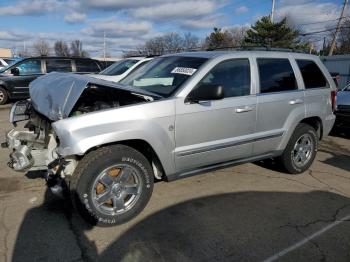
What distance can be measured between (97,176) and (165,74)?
1.71 meters

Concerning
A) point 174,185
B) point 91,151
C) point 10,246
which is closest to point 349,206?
point 174,185

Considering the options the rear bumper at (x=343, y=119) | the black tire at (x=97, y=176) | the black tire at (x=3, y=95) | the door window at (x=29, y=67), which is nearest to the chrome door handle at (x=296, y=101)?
the black tire at (x=97, y=176)

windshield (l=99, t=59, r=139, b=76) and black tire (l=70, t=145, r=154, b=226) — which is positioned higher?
windshield (l=99, t=59, r=139, b=76)

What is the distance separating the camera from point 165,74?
15.7 ft

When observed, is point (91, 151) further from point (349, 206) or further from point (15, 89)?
point (15, 89)

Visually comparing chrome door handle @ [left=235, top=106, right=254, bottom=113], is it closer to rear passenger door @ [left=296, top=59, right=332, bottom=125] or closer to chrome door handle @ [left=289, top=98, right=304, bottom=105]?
chrome door handle @ [left=289, top=98, right=304, bottom=105]

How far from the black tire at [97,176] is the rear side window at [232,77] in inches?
51.3

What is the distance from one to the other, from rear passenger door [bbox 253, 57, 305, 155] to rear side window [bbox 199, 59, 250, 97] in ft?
0.72

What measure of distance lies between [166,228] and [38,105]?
6.31 feet

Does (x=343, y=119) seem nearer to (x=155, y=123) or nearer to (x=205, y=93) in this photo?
(x=205, y=93)

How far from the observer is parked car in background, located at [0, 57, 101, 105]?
44.2 ft

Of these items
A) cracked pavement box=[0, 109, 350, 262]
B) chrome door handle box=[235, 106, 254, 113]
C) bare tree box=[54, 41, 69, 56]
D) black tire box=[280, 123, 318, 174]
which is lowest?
cracked pavement box=[0, 109, 350, 262]

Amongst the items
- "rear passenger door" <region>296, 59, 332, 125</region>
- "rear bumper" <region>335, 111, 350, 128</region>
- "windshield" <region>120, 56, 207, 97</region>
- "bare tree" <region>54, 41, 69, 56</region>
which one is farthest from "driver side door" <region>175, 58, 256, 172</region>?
"bare tree" <region>54, 41, 69, 56</region>

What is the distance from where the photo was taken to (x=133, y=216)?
159 inches
